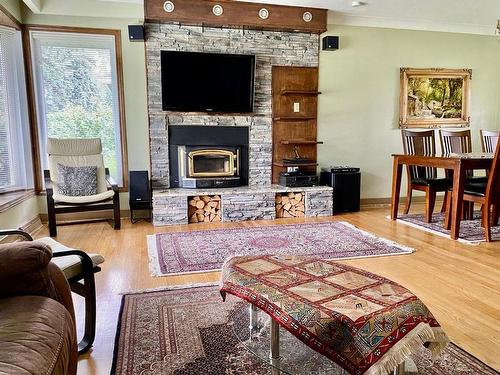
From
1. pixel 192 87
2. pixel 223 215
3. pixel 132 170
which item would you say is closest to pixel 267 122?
pixel 192 87

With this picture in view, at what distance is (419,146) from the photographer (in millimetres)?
4574

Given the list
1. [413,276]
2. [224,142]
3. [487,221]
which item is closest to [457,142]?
[487,221]

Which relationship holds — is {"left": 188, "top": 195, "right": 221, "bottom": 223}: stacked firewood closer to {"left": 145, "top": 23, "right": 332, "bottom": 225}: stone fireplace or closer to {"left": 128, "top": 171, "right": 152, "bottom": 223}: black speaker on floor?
{"left": 145, "top": 23, "right": 332, "bottom": 225}: stone fireplace

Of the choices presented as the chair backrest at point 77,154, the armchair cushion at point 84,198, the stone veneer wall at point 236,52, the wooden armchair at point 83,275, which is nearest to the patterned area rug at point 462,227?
the stone veneer wall at point 236,52

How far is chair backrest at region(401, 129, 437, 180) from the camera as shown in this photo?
454 cm

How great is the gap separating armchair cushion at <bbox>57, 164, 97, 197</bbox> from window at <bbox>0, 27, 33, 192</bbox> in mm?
425

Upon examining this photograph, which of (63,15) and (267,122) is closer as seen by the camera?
(63,15)

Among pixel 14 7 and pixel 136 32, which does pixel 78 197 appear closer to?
pixel 136 32

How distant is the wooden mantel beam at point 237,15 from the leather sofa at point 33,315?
3743 mm

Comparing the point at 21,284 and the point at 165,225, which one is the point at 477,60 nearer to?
the point at 165,225

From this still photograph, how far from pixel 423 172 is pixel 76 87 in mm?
4286

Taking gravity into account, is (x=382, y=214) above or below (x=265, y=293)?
below

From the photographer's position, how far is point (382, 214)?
4.98 m

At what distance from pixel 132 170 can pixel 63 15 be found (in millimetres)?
1915
